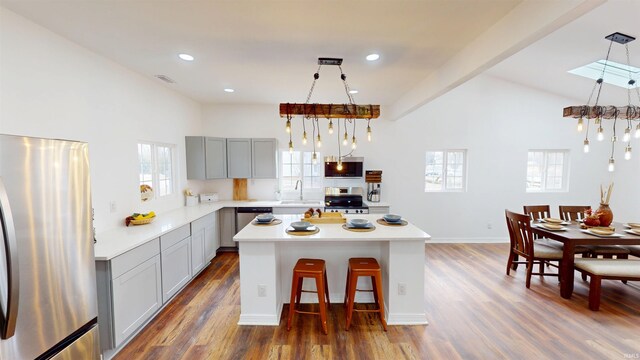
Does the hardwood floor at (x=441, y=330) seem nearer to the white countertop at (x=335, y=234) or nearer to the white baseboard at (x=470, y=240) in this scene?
the white countertop at (x=335, y=234)

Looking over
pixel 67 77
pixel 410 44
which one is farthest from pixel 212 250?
pixel 410 44

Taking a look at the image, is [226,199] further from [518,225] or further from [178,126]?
[518,225]

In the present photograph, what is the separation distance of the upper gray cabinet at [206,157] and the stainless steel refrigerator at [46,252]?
3.02 m

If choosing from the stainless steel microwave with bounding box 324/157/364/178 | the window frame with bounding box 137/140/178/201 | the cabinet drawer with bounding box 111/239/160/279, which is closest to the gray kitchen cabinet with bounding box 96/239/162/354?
the cabinet drawer with bounding box 111/239/160/279

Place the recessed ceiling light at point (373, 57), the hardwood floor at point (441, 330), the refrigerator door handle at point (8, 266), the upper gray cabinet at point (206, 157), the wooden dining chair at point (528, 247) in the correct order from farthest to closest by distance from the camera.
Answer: the upper gray cabinet at point (206, 157) < the wooden dining chair at point (528, 247) < the recessed ceiling light at point (373, 57) < the hardwood floor at point (441, 330) < the refrigerator door handle at point (8, 266)

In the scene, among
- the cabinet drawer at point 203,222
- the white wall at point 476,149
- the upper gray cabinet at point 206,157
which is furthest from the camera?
the white wall at point 476,149

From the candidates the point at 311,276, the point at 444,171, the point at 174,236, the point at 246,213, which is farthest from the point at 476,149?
the point at 174,236

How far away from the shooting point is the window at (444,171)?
5.29 m

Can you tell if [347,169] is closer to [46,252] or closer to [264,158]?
[264,158]

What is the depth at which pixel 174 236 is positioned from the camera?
3025mm

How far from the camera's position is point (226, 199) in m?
5.22

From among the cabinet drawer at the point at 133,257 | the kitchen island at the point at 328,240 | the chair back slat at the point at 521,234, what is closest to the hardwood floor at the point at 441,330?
the kitchen island at the point at 328,240

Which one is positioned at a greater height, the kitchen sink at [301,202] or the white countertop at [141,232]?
the kitchen sink at [301,202]

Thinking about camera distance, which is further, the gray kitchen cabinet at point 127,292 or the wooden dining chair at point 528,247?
the wooden dining chair at point 528,247
